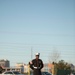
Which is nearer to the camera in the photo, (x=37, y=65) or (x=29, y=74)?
(x=37, y=65)

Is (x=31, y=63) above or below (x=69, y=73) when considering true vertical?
above

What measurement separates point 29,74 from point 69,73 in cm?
1048

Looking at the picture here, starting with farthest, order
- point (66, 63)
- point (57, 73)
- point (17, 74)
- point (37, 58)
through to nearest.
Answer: point (66, 63) → point (17, 74) → point (57, 73) → point (37, 58)

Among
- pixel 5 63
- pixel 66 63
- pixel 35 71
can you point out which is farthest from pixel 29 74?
pixel 5 63

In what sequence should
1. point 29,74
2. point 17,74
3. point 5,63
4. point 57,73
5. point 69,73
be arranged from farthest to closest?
1. point 5,63
2. point 17,74
3. point 69,73
4. point 57,73
5. point 29,74

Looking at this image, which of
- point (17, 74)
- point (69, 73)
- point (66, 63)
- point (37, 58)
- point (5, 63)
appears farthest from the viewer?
point (5, 63)

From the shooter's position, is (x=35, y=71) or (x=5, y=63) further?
(x=5, y=63)

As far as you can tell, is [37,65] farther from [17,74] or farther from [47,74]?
[17,74]

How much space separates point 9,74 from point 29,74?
15.9 metres

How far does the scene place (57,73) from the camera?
2711 cm

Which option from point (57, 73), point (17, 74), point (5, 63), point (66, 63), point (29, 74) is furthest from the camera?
point (5, 63)

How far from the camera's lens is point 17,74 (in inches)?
1470

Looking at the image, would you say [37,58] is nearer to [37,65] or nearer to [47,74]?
[37,65]

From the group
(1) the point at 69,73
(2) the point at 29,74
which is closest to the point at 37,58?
(2) the point at 29,74
